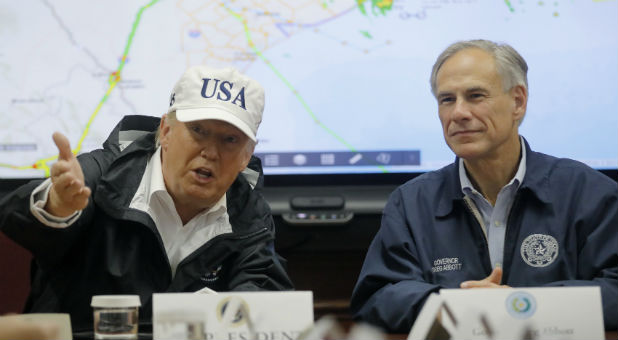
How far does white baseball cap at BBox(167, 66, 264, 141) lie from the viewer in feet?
6.42

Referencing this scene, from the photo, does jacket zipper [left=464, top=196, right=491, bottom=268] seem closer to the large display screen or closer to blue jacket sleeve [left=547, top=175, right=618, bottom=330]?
blue jacket sleeve [left=547, top=175, right=618, bottom=330]

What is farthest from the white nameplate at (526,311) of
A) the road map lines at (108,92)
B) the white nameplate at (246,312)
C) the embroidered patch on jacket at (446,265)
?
the road map lines at (108,92)

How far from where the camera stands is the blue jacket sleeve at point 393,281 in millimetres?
1795

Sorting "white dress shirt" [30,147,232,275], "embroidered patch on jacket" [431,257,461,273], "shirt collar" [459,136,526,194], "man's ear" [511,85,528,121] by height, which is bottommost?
"embroidered patch on jacket" [431,257,461,273]

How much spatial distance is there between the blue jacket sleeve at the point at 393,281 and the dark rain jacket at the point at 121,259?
0.76 ft

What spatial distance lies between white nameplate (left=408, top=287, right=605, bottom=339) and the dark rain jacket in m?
0.71

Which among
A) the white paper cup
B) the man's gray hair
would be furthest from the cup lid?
the man's gray hair

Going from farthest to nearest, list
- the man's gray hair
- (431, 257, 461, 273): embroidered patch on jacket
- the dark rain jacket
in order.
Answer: the man's gray hair → (431, 257, 461, 273): embroidered patch on jacket → the dark rain jacket

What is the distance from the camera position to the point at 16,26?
2.88 metres

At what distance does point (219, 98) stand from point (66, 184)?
0.54m

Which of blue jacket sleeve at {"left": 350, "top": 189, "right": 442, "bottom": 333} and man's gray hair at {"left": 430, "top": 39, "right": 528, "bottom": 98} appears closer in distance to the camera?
blue jacket sleeve at {"left": 350, "top": 189, "right": 442, "bottom": 333}

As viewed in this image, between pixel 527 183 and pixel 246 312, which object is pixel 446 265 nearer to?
pixel 527 183

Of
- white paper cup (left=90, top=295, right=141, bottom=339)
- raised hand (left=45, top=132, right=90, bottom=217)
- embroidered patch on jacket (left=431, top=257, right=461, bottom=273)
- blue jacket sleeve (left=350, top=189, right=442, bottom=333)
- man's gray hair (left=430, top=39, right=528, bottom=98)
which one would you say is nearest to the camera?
white paper cup (left=90, top=295, right=141, bottom=339)

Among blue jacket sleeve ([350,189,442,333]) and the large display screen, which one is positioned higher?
the large display screen
